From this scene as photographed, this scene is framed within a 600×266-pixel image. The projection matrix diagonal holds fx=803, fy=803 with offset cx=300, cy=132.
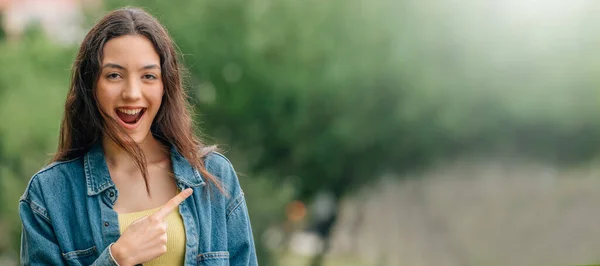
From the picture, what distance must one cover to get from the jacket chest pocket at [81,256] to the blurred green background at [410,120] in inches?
155

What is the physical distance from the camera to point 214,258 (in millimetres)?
1269

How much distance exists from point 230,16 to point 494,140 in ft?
6.48

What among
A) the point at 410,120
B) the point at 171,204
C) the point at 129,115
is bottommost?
the point at 410,120

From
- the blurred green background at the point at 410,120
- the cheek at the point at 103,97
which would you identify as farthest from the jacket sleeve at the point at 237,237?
the blurred green background at the point at 410,120

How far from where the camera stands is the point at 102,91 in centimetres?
123

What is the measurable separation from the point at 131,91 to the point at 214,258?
0.29 meters

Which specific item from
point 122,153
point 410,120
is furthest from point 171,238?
point 410,120

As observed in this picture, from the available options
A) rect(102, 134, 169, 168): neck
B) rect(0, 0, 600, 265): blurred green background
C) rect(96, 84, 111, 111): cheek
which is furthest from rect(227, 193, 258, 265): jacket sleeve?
rect(0, 0, 600, 265): blurred green background

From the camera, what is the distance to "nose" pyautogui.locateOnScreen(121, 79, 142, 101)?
1220mm

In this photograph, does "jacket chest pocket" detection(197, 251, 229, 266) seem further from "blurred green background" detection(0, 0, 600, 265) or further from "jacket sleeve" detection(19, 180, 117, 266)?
"blurred green background" detection(0, 0, 600, 265)

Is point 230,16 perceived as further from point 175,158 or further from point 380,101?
point 175,158

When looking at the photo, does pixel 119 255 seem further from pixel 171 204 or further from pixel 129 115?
pixel 129 115

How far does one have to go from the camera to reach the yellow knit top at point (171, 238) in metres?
1.23

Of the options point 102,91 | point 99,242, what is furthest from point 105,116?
point 99,242
